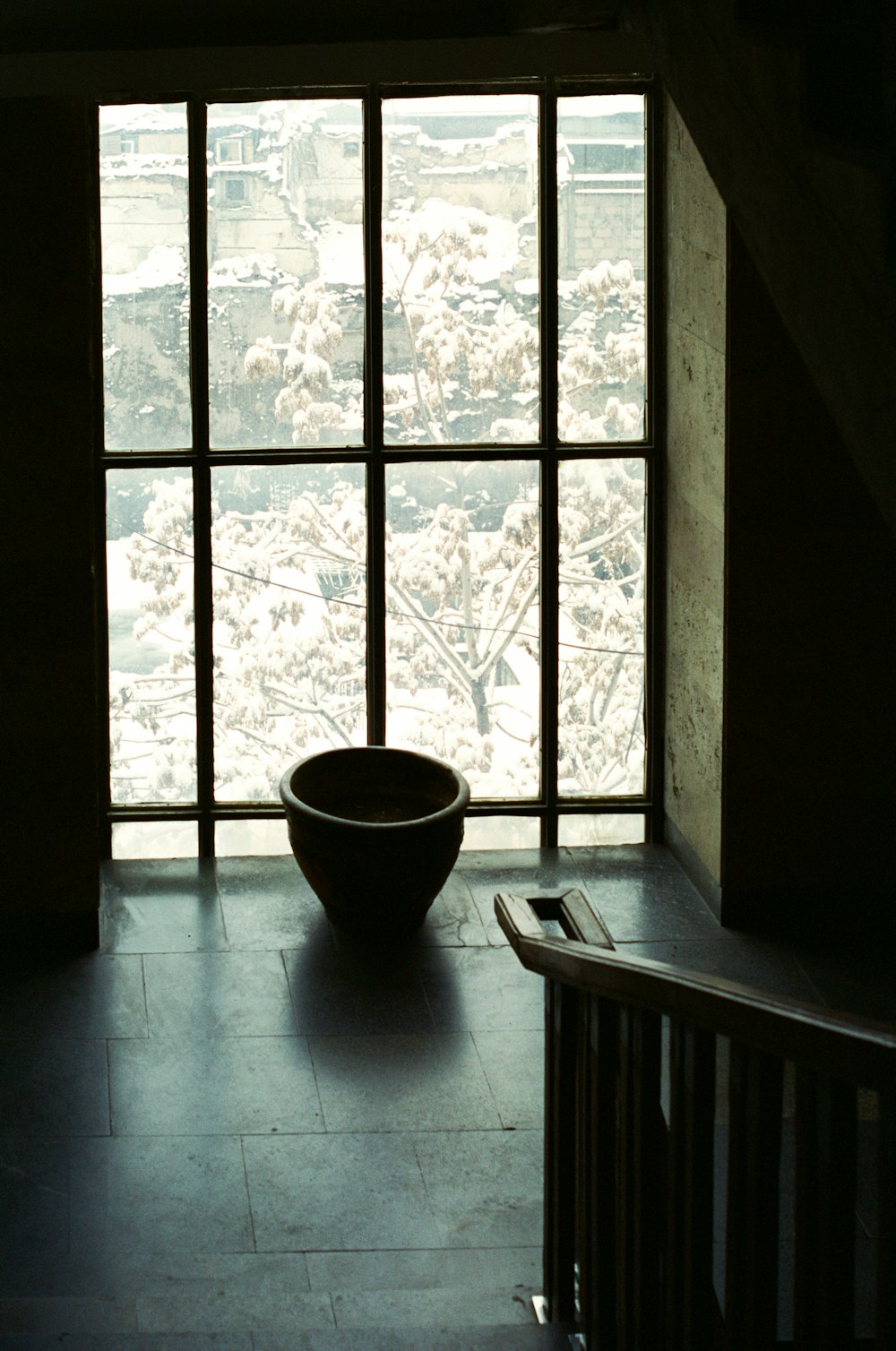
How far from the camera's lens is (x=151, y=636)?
745cm

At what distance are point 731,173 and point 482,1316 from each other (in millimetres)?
2453

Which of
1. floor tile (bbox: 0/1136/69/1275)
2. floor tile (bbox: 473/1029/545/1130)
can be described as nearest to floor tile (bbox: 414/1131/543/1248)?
floor tile (bbox: 473/1029/545/1130)

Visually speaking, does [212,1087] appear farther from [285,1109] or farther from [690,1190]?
[690,1190]

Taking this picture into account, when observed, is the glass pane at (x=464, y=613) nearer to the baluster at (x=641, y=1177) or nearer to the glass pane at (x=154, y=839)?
the glass pane at (x=154, y=839)

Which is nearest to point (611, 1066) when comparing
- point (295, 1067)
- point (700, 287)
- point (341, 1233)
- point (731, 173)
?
point (731, 173)

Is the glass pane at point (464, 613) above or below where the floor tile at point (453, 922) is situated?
above

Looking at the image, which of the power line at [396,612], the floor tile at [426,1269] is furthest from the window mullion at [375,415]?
the floor tile at [426,1269]

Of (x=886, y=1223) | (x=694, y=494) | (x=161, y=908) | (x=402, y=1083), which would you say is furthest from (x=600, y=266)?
(x=886, y=1223)

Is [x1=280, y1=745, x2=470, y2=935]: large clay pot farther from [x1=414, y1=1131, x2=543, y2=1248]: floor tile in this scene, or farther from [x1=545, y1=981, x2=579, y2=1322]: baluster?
[x1=545, y1=981, x2=579, y2=1322]: baluster

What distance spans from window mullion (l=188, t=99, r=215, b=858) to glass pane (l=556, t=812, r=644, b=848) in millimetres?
1593

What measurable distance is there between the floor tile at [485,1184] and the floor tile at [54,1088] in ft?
3.60

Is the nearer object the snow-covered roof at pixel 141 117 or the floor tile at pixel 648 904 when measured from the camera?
the floor tile at pixel 648 904

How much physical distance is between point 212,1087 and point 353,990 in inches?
33.4

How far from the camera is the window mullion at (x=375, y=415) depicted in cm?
719
